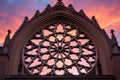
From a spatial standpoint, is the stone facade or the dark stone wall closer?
the dark stone wall

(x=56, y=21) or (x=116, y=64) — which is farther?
(x=56, y=21)

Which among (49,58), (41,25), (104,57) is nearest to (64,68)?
(49,58)

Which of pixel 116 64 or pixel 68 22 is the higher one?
pixel 68 22

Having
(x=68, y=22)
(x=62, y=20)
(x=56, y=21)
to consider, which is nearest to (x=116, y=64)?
(x=68, y=22)

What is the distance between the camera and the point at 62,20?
2667 cm

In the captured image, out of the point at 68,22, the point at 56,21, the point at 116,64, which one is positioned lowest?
the point at 116,64

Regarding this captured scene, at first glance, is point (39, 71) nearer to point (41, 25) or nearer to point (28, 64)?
point (28, 64)

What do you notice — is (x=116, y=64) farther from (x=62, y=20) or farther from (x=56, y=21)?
(x=56, y=21)

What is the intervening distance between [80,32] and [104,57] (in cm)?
344

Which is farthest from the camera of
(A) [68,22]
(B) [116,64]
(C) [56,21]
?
(C) [56,21]

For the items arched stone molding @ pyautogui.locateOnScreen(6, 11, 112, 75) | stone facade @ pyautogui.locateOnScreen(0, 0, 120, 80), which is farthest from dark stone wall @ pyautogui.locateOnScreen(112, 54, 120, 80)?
arched stone molding @ pyautogui.locateOnScreen(6, 11, 112, 75)

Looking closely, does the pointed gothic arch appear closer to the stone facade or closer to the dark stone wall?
the stone facade

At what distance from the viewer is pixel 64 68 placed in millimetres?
22781

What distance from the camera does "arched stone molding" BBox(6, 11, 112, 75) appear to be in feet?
75.0
